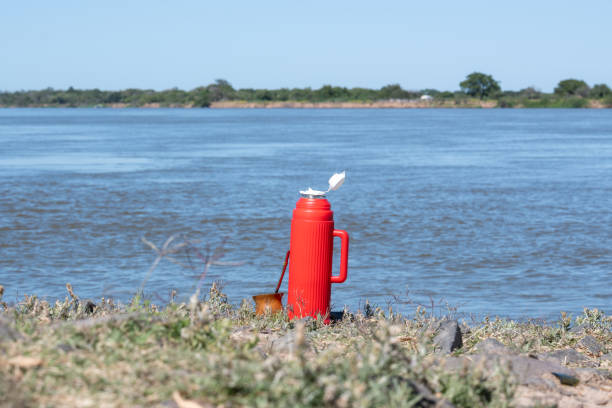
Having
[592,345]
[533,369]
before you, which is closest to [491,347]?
[533,369]

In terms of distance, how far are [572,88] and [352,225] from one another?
474 ft

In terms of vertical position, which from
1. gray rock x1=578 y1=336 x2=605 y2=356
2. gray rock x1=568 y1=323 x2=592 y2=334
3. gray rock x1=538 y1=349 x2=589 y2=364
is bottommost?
gray rock x1=568 y1=323 x2=592 y2=334

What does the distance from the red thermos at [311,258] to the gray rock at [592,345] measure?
6.55 feet

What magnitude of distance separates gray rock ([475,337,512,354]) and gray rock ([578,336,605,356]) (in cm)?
85

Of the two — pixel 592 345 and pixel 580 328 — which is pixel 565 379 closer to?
pixel 592 345

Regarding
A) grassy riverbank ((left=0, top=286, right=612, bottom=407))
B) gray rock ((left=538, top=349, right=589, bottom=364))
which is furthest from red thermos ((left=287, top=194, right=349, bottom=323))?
gray rock ((left=538, top=349, right=589, bottom=364))

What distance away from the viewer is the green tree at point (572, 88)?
146m

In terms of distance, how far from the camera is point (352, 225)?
48.1 feet

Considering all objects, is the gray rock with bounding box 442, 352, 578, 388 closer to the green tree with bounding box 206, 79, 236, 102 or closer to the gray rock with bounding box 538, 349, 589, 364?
the gray rock with bounding box 538, 349, 589, 364

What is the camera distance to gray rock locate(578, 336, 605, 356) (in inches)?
236

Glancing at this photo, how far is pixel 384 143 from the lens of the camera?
134ft

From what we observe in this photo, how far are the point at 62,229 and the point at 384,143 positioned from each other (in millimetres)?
28541

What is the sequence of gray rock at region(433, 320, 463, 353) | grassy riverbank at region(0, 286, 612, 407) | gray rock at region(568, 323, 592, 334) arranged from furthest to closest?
gray rock at region(568, 323, 592, 334)
gray rock at region(433, 320, 463, 353)
grassy riverbank at region(0, 286, 612, 407)

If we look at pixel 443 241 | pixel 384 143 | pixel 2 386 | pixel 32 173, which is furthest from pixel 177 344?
pixel 384 143
